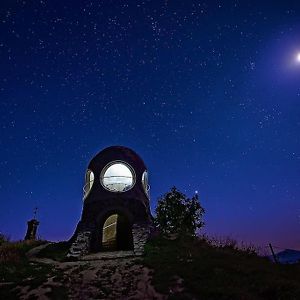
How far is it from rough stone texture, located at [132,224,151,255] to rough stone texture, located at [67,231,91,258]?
3705 millimetres

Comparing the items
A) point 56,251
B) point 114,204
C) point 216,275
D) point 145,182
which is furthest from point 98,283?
point 145,182

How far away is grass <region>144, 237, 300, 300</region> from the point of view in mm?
10000

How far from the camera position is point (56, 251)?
2052cm

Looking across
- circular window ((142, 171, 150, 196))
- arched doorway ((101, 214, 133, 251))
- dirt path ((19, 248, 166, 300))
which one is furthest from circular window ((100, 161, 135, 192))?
dirt path ((19, 248, 166, 300))

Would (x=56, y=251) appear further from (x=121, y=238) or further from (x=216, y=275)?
(x=216, y=275)

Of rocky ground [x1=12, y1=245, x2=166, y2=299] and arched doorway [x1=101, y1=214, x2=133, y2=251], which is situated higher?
arched doorway [x1=101, y1=214, x2=133, y2=251]

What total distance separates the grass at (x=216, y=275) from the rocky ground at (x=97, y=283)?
726 mm

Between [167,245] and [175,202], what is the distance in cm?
2328

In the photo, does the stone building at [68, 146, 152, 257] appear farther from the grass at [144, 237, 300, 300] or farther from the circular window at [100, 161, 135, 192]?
the grass at [144, 237, 300, 300]

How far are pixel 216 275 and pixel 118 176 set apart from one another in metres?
17.2

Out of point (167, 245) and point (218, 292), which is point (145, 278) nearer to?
point (218, 292)

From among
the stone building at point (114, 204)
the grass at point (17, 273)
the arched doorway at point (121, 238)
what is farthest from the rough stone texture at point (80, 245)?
the grass at point (17, 273)

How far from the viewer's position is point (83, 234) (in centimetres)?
2148

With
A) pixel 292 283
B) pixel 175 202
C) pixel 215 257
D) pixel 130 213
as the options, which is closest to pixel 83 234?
pixel 130 213
